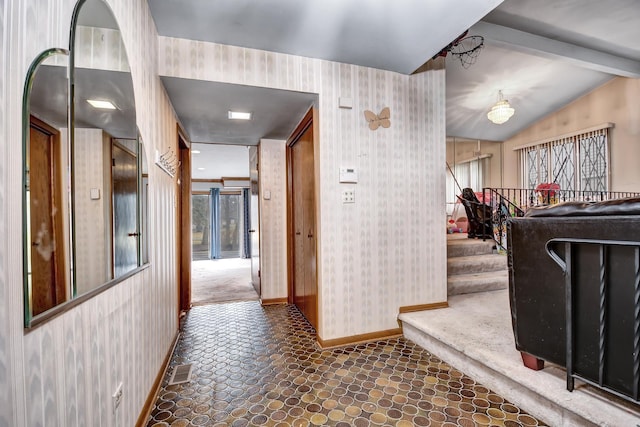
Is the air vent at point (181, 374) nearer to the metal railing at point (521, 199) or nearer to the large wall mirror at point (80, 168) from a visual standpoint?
the large wall mirror at point (80, 168)

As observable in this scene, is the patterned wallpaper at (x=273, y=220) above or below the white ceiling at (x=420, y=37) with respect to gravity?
below

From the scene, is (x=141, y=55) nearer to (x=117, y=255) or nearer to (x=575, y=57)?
(x=117, y=255)

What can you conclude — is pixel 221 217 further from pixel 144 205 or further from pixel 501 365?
pixel 501 365

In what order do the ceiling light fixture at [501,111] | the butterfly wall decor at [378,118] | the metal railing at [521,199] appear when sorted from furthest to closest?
1. the ceiling light fixture at [501,111]
2. the metal railing at [521,199]
3. the butterfly wall decor at [378,118]

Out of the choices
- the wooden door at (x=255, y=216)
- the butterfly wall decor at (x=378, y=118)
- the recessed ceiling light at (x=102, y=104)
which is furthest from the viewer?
the wooden door at (x=255, y=216)

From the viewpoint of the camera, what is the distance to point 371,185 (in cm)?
260

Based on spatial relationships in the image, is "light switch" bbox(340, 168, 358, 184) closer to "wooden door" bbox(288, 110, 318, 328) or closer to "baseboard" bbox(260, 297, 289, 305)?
"wooden door" bbox(288, 110, 318, 328)

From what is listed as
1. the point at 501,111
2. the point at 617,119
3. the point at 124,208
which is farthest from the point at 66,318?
the point at 617,119

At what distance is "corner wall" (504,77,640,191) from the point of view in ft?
17.0

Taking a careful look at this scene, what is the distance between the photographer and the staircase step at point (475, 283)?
3.19 m

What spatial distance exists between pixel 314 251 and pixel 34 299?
2156 millimetres

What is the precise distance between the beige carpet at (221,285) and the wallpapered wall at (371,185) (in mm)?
2016

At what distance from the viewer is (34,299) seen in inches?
28.9

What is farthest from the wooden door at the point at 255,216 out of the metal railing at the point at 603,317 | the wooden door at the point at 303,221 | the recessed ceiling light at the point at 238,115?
the metal railing at the point at 603,317
